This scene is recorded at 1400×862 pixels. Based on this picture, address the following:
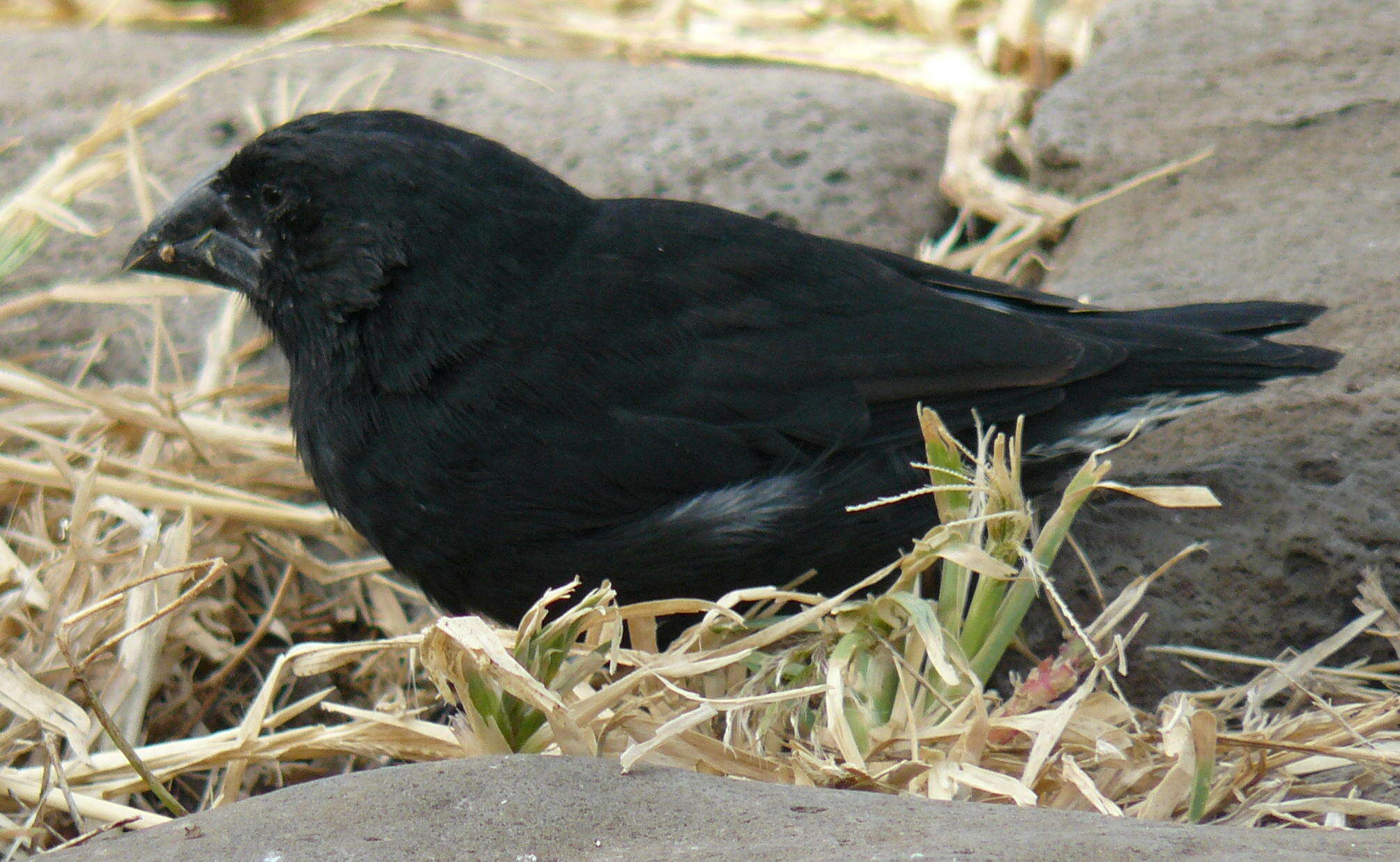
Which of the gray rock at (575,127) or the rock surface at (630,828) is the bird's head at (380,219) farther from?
the gray rock at (575,127)

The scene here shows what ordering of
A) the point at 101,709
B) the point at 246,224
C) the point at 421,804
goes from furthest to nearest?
the point at 246,224, the point at 101,709, the point at 421,804

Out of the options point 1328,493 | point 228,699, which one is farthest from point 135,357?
point 1328,493

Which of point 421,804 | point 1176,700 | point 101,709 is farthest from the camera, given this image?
point 1176,700

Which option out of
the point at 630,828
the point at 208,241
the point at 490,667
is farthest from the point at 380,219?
the point at 630,828

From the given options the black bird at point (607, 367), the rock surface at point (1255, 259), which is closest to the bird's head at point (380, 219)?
the black bird at point (607, 367)

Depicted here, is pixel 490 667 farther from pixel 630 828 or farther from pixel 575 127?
pixel 575 127

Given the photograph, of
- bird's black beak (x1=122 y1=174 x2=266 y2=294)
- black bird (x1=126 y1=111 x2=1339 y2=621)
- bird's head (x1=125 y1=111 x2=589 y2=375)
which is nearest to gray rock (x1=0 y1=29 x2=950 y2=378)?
bird's black beak (x1=122 y1=174 x2=266 y2=294)

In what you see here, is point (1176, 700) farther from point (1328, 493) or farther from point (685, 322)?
point (685, 322)
